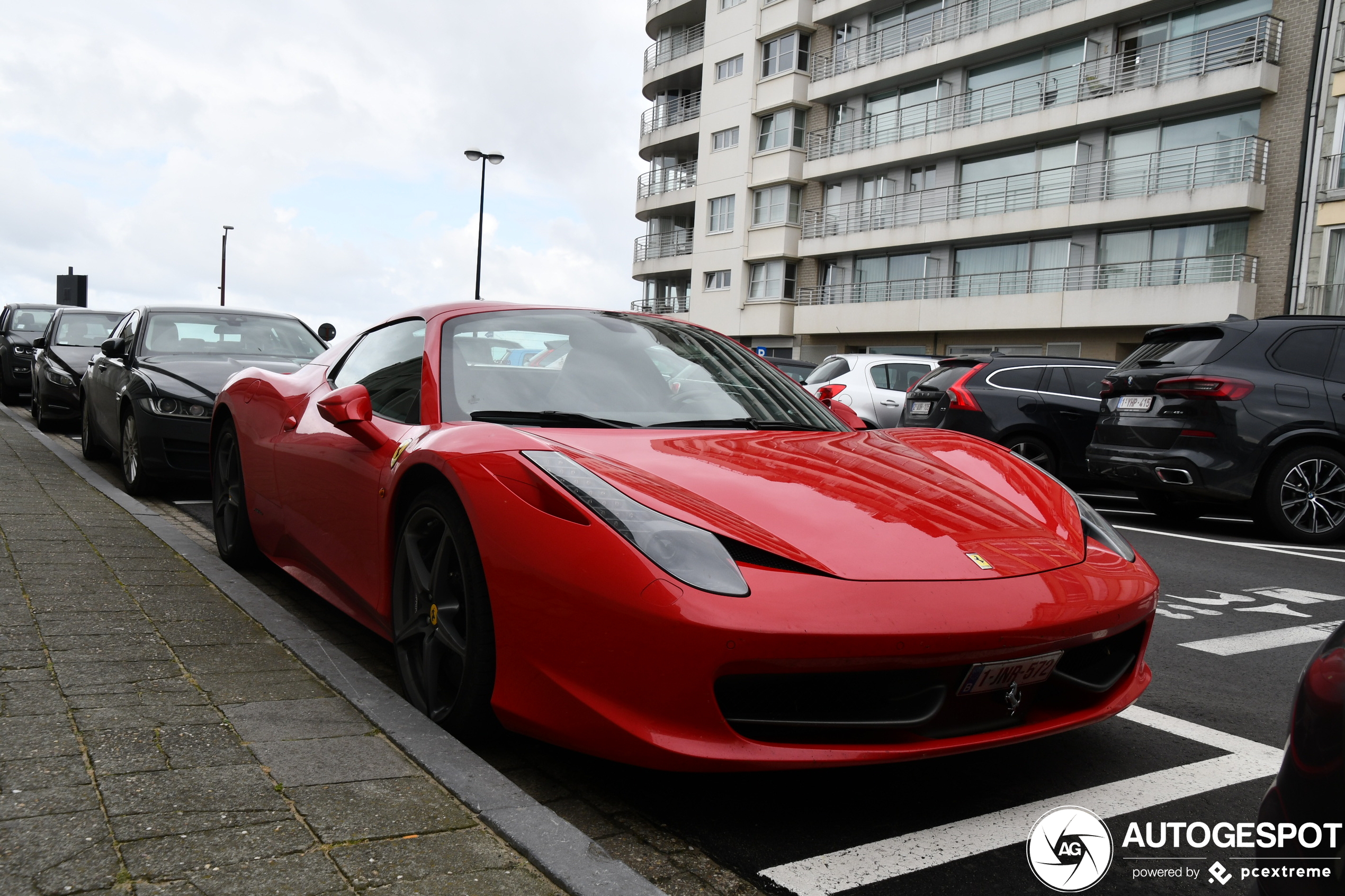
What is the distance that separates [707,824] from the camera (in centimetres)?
264

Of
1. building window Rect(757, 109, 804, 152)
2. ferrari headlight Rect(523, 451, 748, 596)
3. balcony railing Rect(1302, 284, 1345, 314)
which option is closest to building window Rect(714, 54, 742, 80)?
building window Rect(757, 109, 804, 152)

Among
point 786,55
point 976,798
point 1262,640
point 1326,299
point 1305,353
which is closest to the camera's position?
point 976,798

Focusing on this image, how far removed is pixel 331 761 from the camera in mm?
2707

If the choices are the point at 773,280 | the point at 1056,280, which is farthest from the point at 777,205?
the point at 1056,280

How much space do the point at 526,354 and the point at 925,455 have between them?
1377mm

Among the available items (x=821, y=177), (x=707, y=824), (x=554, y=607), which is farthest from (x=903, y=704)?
(x=821, y=177)

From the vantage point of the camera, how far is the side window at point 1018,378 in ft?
37.6

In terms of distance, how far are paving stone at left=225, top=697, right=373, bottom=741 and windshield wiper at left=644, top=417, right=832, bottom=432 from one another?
48.2 inches

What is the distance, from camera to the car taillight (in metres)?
8.30

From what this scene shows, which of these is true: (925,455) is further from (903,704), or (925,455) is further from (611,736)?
(611,736)

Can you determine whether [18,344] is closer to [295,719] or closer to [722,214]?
[295,719]

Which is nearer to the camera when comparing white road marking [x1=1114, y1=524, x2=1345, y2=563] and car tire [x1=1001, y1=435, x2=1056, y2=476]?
white road marking [x1=1114, y1=524, x2=1345, y2=563]

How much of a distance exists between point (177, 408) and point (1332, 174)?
24.5 m

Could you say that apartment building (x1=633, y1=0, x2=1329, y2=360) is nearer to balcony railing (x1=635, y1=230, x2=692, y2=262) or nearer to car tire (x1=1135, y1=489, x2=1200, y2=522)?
balcony railing (x1=635, y1=230, x2=692, y2=262)
